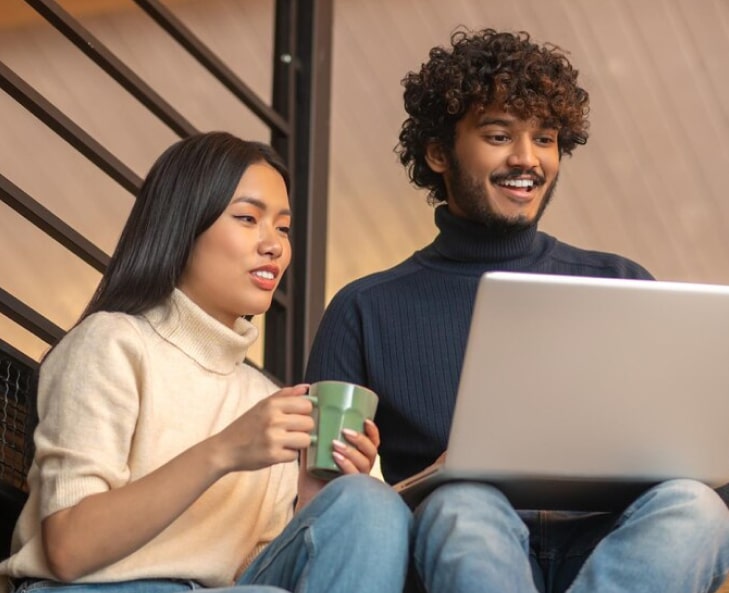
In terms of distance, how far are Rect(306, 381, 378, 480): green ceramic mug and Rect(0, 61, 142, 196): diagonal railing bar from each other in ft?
3.56

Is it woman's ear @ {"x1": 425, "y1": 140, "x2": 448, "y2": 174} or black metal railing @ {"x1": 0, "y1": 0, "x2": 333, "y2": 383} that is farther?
black metal railing @ {"x1": 0, "y1": 0, "x2": 333, "y2": 383}

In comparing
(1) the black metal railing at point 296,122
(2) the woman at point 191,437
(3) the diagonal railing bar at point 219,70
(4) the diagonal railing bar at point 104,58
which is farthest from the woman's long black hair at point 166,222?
(3) the diagonal railing bar at point 219,70

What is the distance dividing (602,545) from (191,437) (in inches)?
19.3

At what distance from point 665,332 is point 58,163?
2.08 metres

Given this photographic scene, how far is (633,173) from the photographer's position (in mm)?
3395

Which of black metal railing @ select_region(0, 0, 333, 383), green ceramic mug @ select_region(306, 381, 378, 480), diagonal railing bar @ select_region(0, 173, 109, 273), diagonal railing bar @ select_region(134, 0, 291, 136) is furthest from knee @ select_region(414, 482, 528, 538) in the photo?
diagonal railing bar @ select_region(134, 0, 291, 136)

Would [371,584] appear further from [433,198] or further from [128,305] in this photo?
[433,198]

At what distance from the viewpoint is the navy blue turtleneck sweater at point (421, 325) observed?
1.82 meters

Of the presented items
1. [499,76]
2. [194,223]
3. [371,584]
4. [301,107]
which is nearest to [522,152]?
[499,76]

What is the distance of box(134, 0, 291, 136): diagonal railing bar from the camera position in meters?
2.82

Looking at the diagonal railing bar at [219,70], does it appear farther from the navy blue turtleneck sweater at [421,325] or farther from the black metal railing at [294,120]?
the navy blue turtleneck sweater at [421,325]

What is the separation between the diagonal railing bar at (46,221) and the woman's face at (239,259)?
585 mm

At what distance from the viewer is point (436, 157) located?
208 cm

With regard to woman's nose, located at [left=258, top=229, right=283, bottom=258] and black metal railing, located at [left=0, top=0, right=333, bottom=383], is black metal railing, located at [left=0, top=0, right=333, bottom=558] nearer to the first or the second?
black metal railing, located at [left=0, top=0, right=333, bottom=383]
